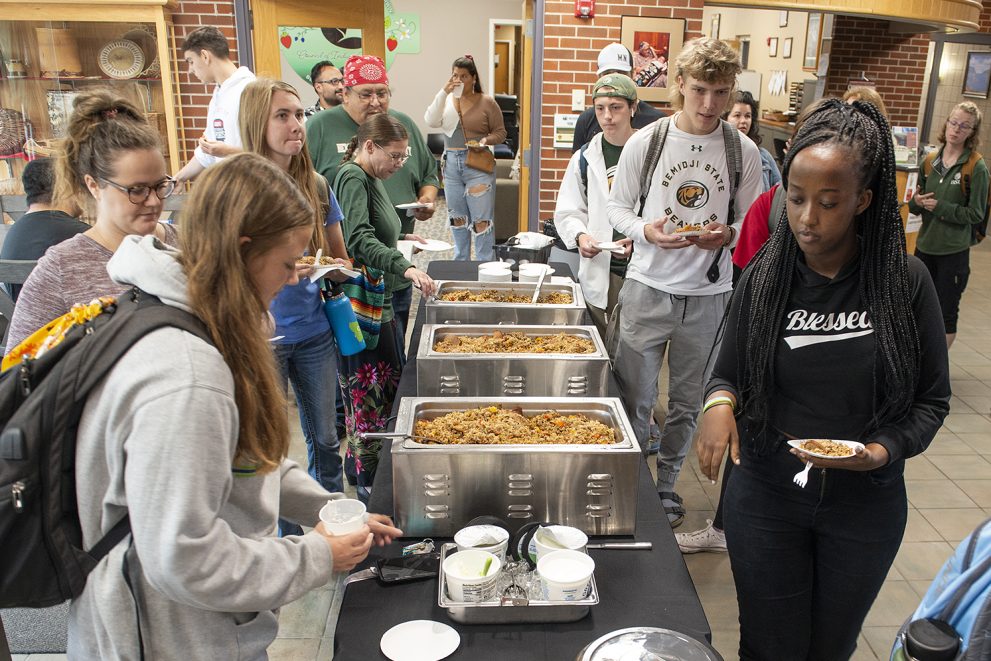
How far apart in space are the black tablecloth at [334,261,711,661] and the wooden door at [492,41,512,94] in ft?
37.1

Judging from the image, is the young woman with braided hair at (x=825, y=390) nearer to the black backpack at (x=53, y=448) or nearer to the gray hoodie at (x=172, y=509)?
the gray hoodie at (x=172, y=509)

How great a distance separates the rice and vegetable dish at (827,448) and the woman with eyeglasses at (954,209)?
11.7 feet

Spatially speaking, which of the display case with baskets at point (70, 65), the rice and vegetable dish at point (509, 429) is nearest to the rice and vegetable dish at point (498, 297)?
the rice and vegetable dish at point (509, 429)

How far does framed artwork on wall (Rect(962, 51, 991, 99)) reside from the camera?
877 centimetres

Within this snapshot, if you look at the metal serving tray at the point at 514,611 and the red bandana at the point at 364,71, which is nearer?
the metal serving tray at the point at 514,611

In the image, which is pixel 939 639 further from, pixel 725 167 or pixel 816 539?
pixel 725 167

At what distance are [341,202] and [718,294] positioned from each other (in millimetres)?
1559

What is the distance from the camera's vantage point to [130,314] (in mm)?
1106

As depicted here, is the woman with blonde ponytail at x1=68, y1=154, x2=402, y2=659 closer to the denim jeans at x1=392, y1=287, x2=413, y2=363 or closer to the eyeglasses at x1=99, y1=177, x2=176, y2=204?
the eyeglasses at x1=99, y1=177, x2=176, y2=204

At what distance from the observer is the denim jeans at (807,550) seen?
1.62 metres

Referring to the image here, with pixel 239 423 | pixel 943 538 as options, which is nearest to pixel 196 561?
pixel 239 423

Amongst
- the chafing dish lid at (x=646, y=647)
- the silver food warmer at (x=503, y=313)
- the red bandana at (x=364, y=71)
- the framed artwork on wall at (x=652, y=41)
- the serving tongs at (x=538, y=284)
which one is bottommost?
the chafing dish lid at (x=646, y=647)

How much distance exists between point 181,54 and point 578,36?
2932mm

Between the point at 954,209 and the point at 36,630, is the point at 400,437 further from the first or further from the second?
the point at 954,209
